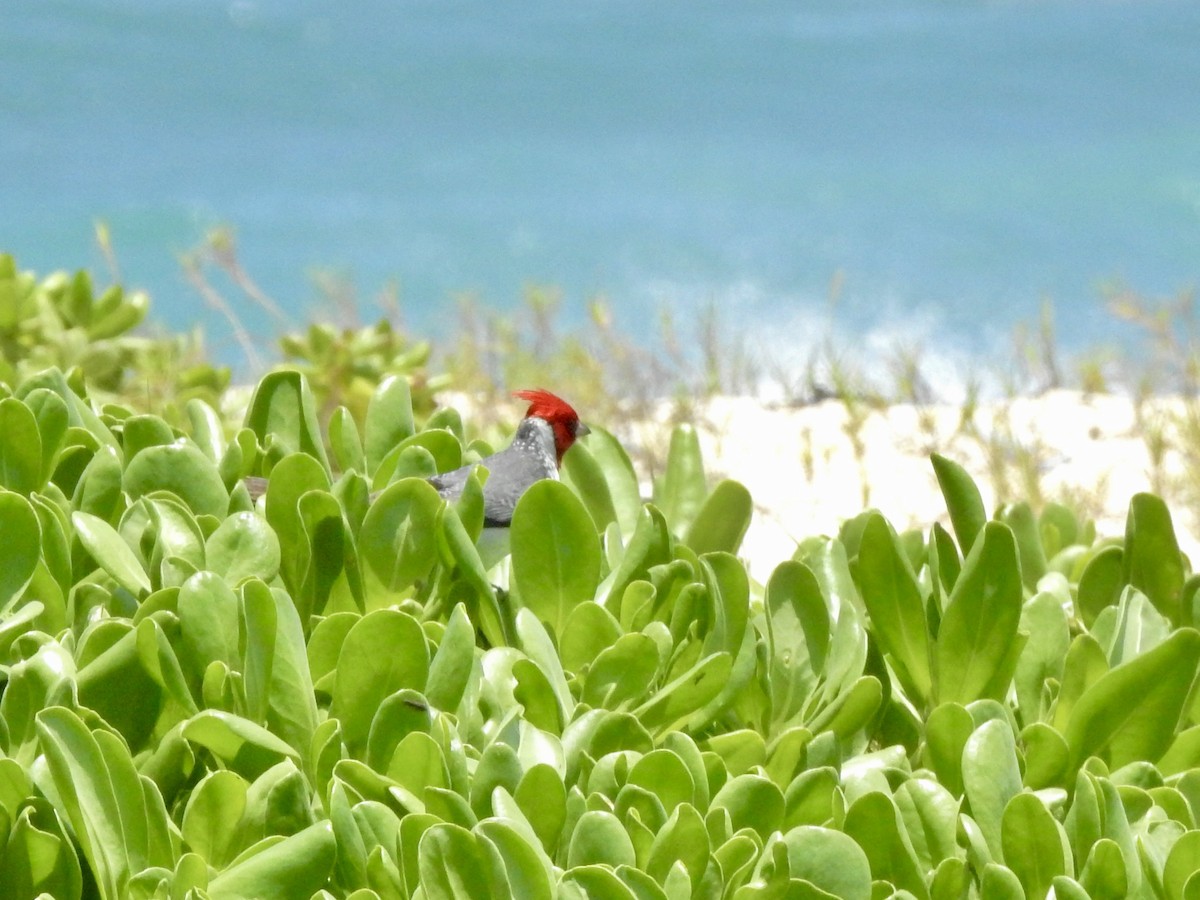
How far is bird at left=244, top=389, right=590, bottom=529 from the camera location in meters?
2.49

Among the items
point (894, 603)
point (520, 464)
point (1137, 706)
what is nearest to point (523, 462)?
point (520, 464)

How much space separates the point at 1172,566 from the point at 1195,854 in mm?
755

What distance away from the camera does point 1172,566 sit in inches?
78.5

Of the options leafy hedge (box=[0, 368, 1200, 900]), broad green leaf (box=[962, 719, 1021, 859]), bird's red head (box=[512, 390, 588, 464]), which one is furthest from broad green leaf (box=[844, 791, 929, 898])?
bird's red head (box=[512, 390, 588, 464])

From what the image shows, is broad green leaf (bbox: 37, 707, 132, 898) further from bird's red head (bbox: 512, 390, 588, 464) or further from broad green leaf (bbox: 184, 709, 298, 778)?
bird's red head (bbox: 512, 390, 588, 464)

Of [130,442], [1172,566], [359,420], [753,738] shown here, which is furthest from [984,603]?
[359,420]

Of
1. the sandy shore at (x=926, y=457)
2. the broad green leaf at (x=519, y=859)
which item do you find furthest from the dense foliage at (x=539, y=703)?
the sandy shore at (x=926, y=457)

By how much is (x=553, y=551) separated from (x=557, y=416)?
2.36 m

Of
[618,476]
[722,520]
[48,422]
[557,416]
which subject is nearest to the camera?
[48,422]

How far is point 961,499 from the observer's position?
1880 millimetres

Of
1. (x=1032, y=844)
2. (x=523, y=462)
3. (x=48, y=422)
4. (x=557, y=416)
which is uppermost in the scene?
(x=48, y=422)

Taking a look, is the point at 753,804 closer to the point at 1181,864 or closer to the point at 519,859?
the point at 519,859

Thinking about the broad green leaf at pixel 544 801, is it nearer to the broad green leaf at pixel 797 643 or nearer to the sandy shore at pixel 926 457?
the broad green leaf at pixel 797 643

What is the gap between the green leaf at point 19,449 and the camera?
1850 mm
